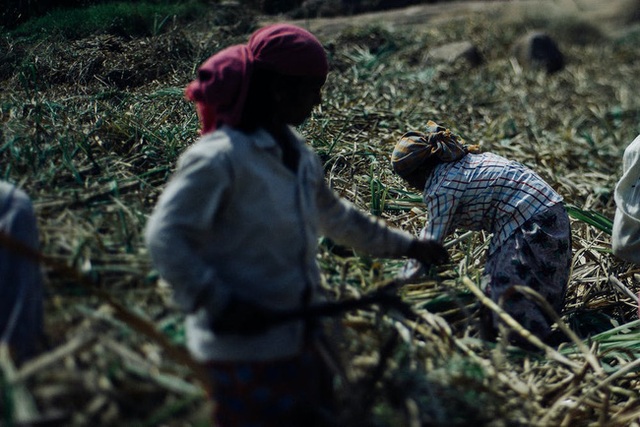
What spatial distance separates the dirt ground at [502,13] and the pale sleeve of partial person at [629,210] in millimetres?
4012

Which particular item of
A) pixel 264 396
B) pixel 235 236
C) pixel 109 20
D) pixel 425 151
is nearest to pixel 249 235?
pixel 235 236

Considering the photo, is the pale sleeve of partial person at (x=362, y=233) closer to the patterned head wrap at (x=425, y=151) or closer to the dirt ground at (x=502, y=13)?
the patterned head wrap at (x=425, y=151)

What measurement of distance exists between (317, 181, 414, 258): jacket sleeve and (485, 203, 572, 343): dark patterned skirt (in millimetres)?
981

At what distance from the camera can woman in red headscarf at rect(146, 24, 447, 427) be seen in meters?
2.05

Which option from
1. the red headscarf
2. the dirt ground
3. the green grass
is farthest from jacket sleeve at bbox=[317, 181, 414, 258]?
the dirt ground

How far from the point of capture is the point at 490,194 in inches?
145

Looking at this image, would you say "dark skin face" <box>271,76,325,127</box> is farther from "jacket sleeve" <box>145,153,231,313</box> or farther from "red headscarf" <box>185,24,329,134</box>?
"jacket sleeve" <box>145,153,231,313</box>

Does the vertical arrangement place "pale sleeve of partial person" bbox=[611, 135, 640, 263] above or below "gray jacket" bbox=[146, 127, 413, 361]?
below

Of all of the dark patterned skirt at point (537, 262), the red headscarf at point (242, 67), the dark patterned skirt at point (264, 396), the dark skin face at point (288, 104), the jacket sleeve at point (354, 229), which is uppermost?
the red headscarf at point (242, 67)

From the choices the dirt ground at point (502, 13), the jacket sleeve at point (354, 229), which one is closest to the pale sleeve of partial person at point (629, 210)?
the jacket sleeve at point (354, 229)

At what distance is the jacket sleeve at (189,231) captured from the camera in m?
2.03

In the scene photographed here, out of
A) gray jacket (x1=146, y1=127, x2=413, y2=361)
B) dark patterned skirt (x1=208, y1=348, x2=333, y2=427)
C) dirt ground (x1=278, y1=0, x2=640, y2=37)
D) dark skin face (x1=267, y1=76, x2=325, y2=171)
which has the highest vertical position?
dark skin face (x1=267, y1=76, x2=325, y2=171)

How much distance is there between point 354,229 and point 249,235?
0.63 meters

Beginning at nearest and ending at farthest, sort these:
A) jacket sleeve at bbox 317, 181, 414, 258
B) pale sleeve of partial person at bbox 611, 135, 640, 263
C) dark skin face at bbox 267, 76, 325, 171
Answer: dark skin face at bbox 267, 76, 325, 171 → jacket sleeve at bbox 317, 181, 414, 258 → pale sleeve of partial person at bbox 611, 135, 640, 263
